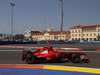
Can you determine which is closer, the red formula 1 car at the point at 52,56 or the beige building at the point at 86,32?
the red formula 1 car at the point at 52,56

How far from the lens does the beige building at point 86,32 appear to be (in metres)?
127

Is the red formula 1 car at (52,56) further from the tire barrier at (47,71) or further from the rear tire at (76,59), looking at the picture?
the tire barrier at (47,71)

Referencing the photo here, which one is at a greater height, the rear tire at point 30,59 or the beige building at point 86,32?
the beige building at point 86,32

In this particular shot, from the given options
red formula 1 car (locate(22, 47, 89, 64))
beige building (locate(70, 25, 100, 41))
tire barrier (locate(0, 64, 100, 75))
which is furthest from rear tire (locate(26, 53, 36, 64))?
beige building (locate(70, 25, 100, 41))

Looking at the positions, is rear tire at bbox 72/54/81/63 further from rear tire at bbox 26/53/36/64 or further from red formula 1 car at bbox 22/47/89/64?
rear tire at bbox 26/53/36/64

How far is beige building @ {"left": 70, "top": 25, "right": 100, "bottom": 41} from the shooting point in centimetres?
12694

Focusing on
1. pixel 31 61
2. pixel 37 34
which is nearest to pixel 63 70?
pixel 31 61

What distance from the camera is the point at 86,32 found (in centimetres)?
13225

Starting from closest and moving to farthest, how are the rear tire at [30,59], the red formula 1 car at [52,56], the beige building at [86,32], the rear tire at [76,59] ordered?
the rear tire at [30,59] → the red formula 1 car at [52,56] → the rear tire at [76,59] → the beige building at [86,32]

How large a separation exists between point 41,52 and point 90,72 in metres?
6.51

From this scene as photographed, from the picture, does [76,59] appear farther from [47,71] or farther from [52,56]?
[47,71]

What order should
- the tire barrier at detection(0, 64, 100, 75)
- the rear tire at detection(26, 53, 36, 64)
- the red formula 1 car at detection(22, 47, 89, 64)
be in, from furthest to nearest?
the red formula 1 car at detection(22, 47, 89, 64) → the rear tire at detection(26, 53, 36, 64) → the tire barrier at detection(0, 64, 100, 75)

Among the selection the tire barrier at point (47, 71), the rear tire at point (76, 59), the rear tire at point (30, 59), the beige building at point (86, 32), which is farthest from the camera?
the beige building at point (86, 32)

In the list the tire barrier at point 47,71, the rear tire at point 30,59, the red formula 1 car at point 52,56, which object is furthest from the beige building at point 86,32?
the tire barrier at point 47,71
